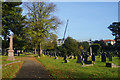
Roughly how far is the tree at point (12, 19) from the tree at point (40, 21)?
12.0 ft

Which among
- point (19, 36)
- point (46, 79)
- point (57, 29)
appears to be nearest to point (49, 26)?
point (57, 29)

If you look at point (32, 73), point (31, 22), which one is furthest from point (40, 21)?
point (32, 73)

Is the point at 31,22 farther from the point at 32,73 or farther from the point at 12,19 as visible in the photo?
the point at 32,73

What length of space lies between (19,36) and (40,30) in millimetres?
8705

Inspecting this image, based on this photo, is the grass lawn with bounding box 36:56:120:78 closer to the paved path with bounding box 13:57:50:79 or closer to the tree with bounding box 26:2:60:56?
the paved path with bounding box 13:57:50:79

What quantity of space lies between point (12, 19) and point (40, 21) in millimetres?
7870

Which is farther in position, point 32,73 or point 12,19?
point 12,19

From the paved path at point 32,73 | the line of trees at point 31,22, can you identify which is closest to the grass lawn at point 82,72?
the paved path at point 32,73

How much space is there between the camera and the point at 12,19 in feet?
121

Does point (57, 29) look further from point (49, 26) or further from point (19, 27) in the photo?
point (19, 27)

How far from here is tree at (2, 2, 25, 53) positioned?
36.0 metres

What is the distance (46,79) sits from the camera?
7145mm

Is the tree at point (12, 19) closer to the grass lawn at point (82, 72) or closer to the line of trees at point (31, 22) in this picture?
the line of trees at point (31, 22)

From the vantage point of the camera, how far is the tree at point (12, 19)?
118 feet
